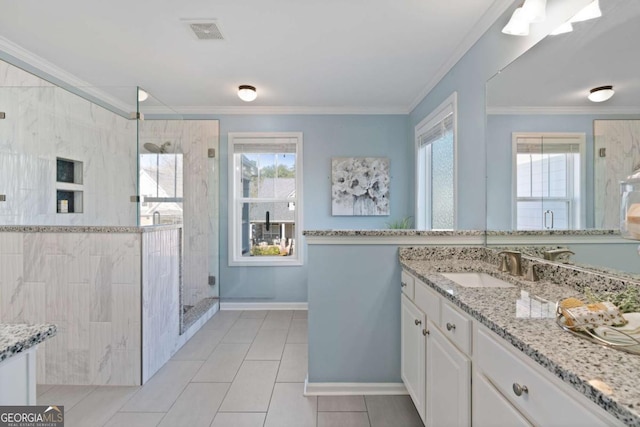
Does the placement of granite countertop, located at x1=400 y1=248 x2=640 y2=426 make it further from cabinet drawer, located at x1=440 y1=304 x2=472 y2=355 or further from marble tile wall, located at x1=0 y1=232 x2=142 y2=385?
marble tile wall, located at x1=0 y1=232 x2=142 y2=385

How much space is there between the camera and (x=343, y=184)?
3.82 meters

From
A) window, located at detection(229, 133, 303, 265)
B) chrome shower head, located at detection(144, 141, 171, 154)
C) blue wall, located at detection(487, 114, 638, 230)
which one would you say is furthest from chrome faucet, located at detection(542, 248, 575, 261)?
chrome shower head, located at detection(144, 141, 171, 154)

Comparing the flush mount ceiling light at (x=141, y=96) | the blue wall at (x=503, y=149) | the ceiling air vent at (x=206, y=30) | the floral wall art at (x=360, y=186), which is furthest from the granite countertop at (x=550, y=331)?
the flush mount ceiling light at (x=141, y=96)

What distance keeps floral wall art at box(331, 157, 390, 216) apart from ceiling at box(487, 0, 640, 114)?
2033 mm

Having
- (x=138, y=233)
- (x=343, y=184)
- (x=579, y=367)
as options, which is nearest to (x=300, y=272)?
(x=343, y=184)

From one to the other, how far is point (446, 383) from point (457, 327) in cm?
29

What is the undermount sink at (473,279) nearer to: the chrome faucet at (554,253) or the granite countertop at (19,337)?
the chrome faucet at (554,253)

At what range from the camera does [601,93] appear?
1241 mm

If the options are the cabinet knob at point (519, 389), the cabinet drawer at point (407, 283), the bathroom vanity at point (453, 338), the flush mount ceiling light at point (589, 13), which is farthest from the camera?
the cabinet drawer at point (407, 283)

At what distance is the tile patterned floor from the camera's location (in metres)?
1.80

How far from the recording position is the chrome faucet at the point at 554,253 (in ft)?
4.81

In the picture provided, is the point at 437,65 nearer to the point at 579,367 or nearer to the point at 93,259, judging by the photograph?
the point at 579,367

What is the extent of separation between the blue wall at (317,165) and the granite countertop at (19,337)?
3.13 meters

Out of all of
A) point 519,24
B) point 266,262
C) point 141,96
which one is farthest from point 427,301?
point 141,96
